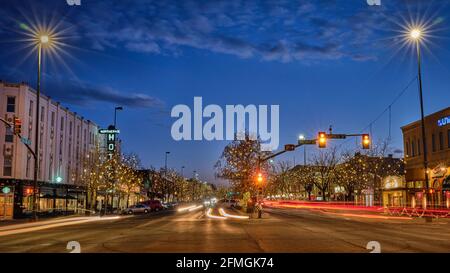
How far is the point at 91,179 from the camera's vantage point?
5931 centimetres

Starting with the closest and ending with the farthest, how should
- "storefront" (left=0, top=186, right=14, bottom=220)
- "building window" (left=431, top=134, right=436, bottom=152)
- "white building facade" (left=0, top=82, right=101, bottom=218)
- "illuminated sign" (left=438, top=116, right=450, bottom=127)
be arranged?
"storefront" (left=0, top=186, right=14, bottom=220) < "illuminated sign" (left=438, top=116, right=450, bottom=127) < "white building facade" (left=0, top=82, right=101, bottom=218) < "building window" (left=431, top=134, right=436, bottom=152)

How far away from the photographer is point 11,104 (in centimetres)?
4894

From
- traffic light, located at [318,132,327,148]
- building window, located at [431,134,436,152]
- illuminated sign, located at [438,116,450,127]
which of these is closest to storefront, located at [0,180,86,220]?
traffic light, located at [318,132,327,148]

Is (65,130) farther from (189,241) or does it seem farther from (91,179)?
(189,241)

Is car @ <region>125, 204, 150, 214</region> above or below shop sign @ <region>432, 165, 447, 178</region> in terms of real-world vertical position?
below

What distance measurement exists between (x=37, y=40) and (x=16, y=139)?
590 inches

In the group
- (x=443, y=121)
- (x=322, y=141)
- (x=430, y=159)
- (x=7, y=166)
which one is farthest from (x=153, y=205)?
(x=322, y=141)

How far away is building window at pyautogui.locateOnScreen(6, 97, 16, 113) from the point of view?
48781 mm

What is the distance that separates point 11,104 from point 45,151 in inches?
304

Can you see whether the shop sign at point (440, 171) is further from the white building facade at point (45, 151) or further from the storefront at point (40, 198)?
the storefront at point (40, 198)

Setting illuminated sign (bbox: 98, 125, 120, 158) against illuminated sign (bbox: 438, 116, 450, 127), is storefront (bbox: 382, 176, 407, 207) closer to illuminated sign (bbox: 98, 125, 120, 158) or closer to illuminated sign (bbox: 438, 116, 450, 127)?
illuminated sign (bbox: 438, 116, 450, 127)

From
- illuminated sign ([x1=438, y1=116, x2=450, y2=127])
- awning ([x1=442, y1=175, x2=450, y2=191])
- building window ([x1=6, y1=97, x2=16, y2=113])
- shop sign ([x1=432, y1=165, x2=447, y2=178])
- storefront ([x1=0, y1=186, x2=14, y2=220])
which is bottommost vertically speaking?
storefront ([x1=0, y1=186, x2=14, y2=220])

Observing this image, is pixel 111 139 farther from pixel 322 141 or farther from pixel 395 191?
pixel 322 141
